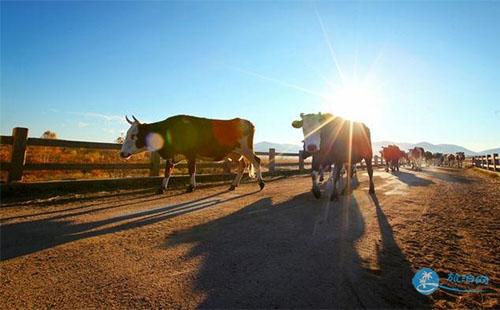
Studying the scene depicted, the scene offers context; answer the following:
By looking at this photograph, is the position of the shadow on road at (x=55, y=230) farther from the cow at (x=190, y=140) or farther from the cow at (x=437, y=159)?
the cow at (x=437, y=159)

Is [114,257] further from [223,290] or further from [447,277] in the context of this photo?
[447,277]

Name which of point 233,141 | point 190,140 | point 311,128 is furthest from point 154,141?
point 311,128

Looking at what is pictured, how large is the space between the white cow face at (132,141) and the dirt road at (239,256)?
2848mm

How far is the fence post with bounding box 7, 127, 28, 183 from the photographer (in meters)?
6.88

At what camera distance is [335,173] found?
7.04m

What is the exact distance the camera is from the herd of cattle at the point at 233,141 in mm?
7719

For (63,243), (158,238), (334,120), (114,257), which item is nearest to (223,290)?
(114,257)

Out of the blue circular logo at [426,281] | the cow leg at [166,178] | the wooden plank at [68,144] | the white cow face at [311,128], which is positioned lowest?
the blue circular logo at [426,281]

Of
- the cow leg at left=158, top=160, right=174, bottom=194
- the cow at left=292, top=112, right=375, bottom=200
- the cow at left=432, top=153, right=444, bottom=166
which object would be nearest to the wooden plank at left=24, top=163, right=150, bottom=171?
the cow leg at left=158, top=160, right=174, bottom=194

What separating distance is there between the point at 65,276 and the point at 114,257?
460 mm

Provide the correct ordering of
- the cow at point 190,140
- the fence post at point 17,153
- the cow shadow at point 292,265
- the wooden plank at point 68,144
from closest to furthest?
the cow shadow at point 292,265 < the fence post at point 17,153 < the wooden plank at point 68,144 < the cow at point 190,140

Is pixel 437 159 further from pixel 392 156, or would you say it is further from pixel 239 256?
pixel 239 256

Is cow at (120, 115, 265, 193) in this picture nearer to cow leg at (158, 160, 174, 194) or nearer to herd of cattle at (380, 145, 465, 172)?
cow leg at (158, 160, 174, 194)

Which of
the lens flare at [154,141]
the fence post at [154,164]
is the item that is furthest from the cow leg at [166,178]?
the fence post at [154,164]
